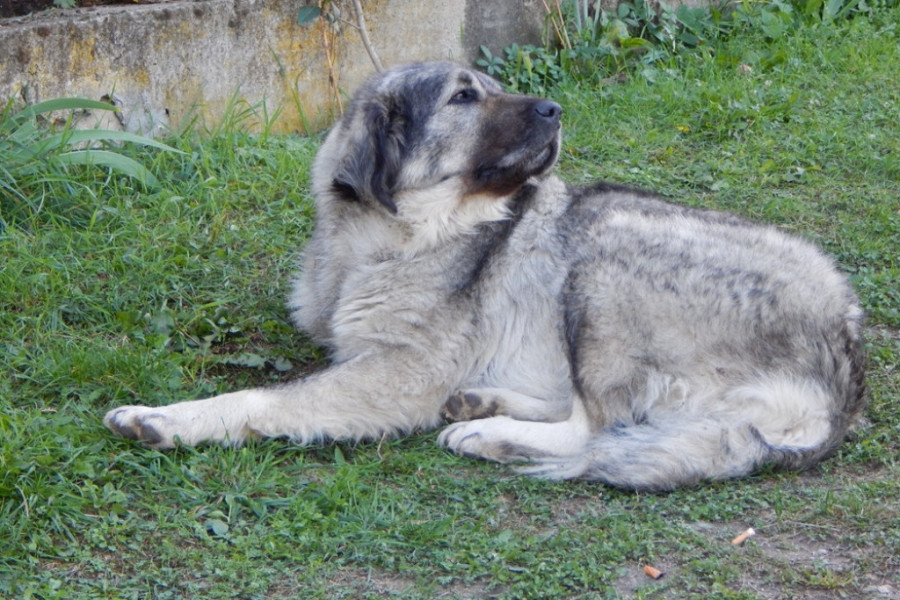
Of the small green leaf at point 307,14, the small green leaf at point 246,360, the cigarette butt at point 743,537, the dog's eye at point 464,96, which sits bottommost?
the cigarette butt at point 743,537

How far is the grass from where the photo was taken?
3105mm

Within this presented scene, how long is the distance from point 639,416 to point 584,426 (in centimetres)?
20

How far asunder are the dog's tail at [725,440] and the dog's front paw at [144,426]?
1.23m

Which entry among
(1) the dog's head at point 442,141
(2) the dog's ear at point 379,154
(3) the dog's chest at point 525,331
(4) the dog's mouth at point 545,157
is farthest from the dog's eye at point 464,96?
(3) the dog's chest at point 525,331

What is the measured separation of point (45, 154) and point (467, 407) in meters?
2.45

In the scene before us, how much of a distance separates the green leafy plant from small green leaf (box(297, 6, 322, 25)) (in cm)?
112

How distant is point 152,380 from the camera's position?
407 centimetres

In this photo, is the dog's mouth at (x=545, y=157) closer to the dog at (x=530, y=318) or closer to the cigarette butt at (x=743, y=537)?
the dog at (x=530, y=318)

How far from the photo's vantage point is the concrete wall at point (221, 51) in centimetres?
Answer: 536

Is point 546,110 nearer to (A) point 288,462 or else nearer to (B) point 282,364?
(B) point 282,364

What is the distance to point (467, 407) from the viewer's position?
410 centimetres

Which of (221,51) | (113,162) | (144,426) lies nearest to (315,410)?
(144,426)

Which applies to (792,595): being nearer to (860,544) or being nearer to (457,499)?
(860,544)

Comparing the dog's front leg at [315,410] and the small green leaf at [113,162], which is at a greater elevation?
the small green leaf at [113,162]
